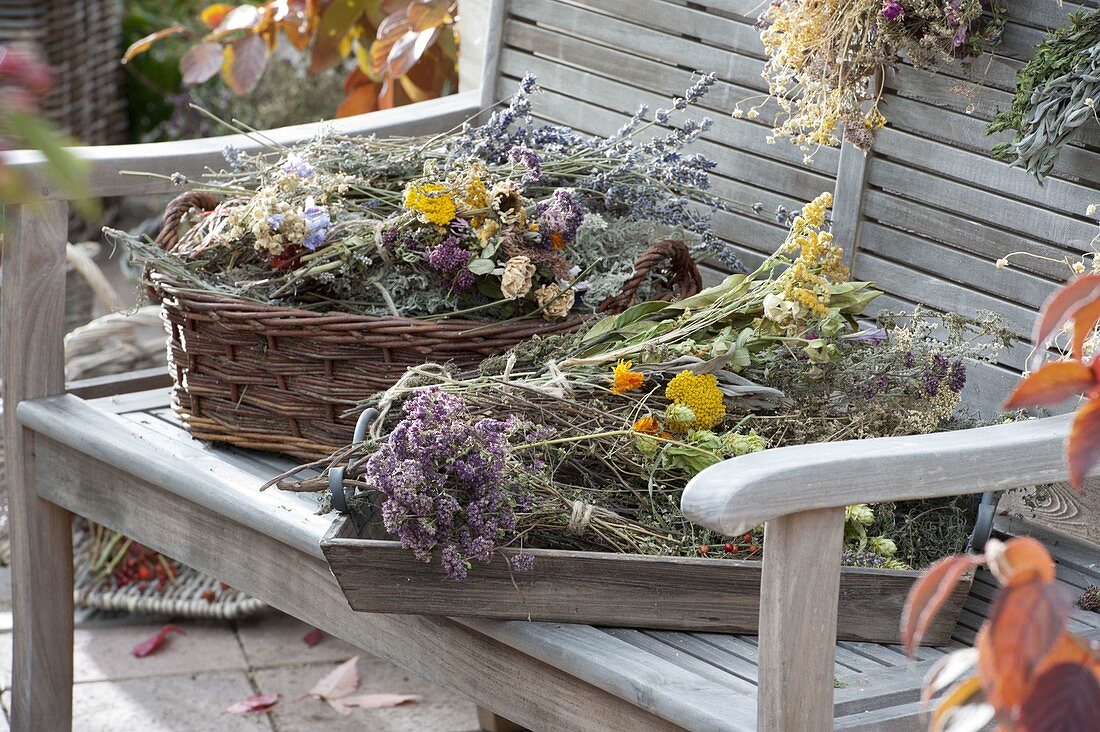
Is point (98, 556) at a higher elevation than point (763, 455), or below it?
below

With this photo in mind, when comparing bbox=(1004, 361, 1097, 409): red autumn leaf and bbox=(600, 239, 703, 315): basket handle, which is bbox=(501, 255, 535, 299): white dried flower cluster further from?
bbox=(1004, 361, 1097, 409): red autumn leaf

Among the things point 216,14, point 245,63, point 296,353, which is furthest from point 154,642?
point 216,14

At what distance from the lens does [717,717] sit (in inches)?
46.1

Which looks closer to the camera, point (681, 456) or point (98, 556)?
point (681, 456)

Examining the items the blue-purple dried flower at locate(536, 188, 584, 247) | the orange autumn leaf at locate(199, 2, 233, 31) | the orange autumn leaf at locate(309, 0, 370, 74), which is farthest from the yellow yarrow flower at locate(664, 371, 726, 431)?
the orange autumn leaf at locate(199, 2, 233, 31)

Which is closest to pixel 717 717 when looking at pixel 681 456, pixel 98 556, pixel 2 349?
pixel 681 456

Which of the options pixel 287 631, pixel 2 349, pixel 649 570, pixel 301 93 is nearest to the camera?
pixel 649 570

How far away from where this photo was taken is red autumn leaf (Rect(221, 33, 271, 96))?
299 cm

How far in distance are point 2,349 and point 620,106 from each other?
41.8 inches

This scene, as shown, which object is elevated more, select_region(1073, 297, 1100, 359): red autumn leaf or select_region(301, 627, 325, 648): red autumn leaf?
select_region(1073, 297, 1100, 359): red autumn leaf

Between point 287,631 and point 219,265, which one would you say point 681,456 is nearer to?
point 219,265

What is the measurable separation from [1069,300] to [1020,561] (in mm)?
154

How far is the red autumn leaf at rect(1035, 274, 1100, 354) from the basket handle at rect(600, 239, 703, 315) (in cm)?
103

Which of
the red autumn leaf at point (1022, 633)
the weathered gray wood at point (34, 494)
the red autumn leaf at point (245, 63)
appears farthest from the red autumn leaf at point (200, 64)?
the red autumn leaf at point (1022, 633)
